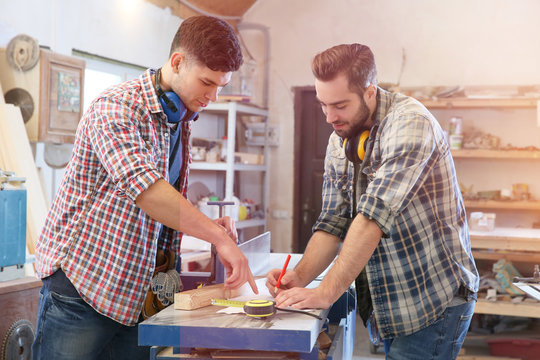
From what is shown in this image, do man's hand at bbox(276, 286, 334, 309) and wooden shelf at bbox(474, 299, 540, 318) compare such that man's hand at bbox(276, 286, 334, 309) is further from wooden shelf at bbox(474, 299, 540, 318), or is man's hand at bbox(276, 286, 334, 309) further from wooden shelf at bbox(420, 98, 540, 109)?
wooden shelf at bbox(420, 98, 540, 109)

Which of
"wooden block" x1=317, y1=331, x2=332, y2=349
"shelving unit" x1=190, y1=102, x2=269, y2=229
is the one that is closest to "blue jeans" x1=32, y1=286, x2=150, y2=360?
"wooden block" x1=317, y1=331, x2=332, y2=349

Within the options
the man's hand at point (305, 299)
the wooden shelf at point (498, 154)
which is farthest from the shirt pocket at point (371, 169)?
the wooden shelf at point (498, 154)

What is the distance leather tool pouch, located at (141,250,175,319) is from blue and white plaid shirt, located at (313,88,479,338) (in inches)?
20.6

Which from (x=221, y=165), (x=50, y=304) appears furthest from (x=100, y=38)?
(x=50, y=304)

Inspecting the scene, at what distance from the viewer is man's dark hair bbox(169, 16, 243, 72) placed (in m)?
1.48

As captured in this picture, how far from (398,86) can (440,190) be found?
3.85 metres

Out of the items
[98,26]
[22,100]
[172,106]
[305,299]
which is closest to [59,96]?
[22,100]

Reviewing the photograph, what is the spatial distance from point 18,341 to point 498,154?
3666 millimetres

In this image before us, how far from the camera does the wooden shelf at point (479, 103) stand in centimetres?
470

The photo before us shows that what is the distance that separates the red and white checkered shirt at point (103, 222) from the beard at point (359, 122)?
1.68ft

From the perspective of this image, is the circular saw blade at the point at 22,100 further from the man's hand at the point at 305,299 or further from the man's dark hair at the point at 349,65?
the man's hand at the point at 305,299

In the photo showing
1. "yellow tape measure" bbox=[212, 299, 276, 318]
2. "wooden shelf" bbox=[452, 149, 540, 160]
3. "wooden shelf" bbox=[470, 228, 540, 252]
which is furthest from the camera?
"wooden shelf" bbox=[452, 149, 540, 160]

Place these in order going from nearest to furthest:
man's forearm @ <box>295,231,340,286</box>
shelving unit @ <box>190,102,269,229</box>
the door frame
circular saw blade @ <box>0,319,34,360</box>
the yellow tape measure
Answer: the yellow tape measure
man's forearm @ <box>295,231,340,286</box>
circular saw blade @ <box>0,319,34,360</box>
shelving unit @ <box>190,102,269,229</box>
the door frame

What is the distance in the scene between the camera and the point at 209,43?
4.84 ft
